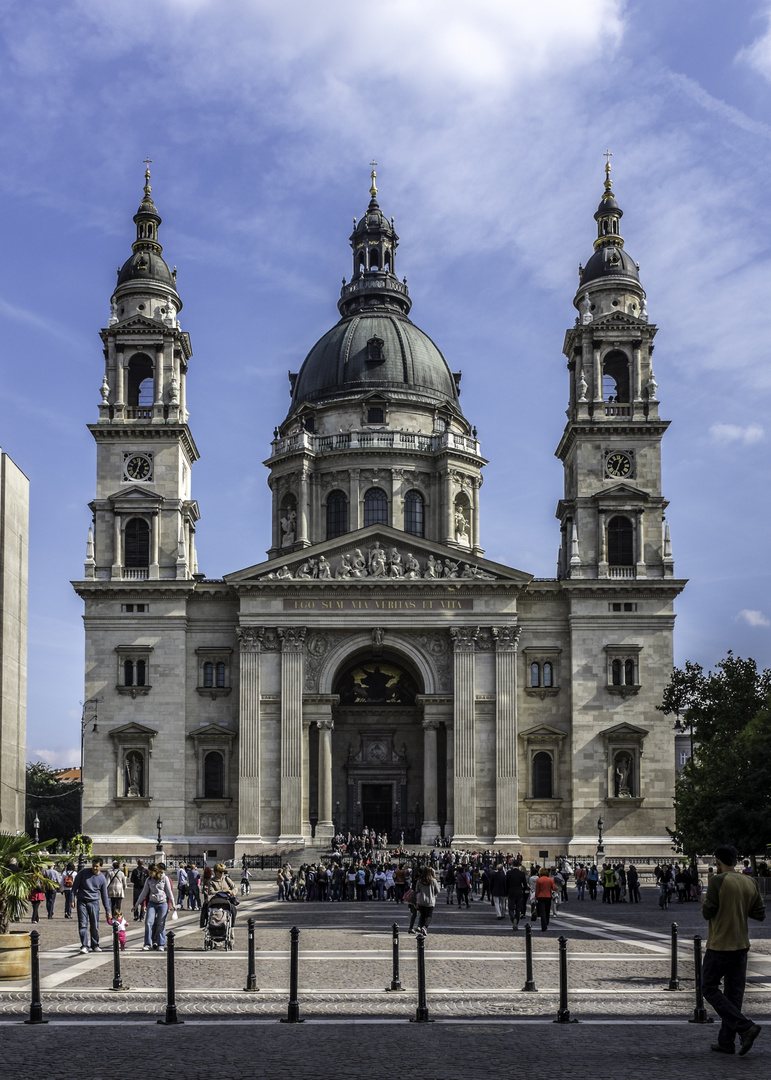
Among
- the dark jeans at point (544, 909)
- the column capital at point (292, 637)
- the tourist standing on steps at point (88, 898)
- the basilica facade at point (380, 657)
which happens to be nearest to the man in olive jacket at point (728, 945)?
the tourist standing on steps at point (88, 898)

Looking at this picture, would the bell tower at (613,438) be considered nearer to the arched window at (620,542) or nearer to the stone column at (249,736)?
the arched window at (620,542)

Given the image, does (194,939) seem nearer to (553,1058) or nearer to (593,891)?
(553,1058)

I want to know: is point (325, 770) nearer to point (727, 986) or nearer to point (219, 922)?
point (219, 922)

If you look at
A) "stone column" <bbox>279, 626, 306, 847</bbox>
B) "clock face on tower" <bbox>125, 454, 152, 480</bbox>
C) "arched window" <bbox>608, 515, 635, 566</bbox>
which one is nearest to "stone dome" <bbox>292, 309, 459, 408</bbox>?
"clock face on tower" <bbox>125, 454, 152, 480</bbox>

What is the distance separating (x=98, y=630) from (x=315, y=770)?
44.5 feet

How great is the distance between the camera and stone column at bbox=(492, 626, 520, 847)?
224 ft

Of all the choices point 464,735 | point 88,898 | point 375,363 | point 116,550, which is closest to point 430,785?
point 464,735

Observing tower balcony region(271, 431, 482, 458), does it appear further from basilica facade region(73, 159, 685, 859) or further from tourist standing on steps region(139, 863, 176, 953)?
tourist standing on steps region(139, 863, 176, 953)

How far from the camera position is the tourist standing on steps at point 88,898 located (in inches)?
1012

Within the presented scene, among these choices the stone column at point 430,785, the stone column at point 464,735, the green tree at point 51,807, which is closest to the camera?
the stone column at point 464,735

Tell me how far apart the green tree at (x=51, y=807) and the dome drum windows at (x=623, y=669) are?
173ft

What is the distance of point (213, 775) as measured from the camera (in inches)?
2778

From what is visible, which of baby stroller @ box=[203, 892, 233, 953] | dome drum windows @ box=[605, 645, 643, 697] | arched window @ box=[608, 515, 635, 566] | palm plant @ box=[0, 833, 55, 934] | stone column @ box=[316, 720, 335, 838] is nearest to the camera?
palm plant @ box=[0, 833, 55, 934]

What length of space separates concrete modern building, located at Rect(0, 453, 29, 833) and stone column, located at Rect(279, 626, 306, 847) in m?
26.3
